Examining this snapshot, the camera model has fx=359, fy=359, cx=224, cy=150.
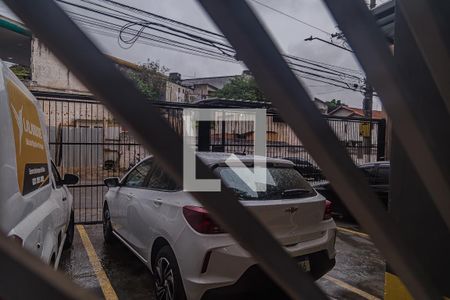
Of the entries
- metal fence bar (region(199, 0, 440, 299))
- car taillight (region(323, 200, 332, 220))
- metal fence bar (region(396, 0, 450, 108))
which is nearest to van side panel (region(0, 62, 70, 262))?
metal fence bar (region(199, 0, 440, 299))

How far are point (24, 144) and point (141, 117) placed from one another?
7.54 ft

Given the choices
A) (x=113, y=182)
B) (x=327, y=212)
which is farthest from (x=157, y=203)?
(x=113, y=182)

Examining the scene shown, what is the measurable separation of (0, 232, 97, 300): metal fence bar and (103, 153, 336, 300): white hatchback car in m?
1.96

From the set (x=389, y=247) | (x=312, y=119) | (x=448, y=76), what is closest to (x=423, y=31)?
(x=448, y=76)

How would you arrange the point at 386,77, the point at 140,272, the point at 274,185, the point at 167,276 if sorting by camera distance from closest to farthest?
the point at 386,77
the point at 167,276
the point at 274,185
the point at 140,272

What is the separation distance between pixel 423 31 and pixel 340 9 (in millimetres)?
338

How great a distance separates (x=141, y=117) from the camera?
734 millimetres

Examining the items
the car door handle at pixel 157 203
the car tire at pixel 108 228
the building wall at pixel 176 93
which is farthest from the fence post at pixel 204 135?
the building wall at pixel 176 93

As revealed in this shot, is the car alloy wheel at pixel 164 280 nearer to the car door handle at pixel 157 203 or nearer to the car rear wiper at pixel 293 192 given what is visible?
the car door handle at pixel 157 203

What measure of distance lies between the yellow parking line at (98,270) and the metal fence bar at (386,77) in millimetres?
3764

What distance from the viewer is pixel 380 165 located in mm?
8047

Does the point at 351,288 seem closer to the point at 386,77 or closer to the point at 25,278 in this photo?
the point at 386,77

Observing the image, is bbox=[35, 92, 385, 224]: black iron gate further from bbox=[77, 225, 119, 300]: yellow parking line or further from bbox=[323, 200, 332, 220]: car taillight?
bbox=[323, 200, 332, 220]: car taillight

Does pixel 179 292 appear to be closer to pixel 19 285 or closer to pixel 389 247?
pixel 389 247
